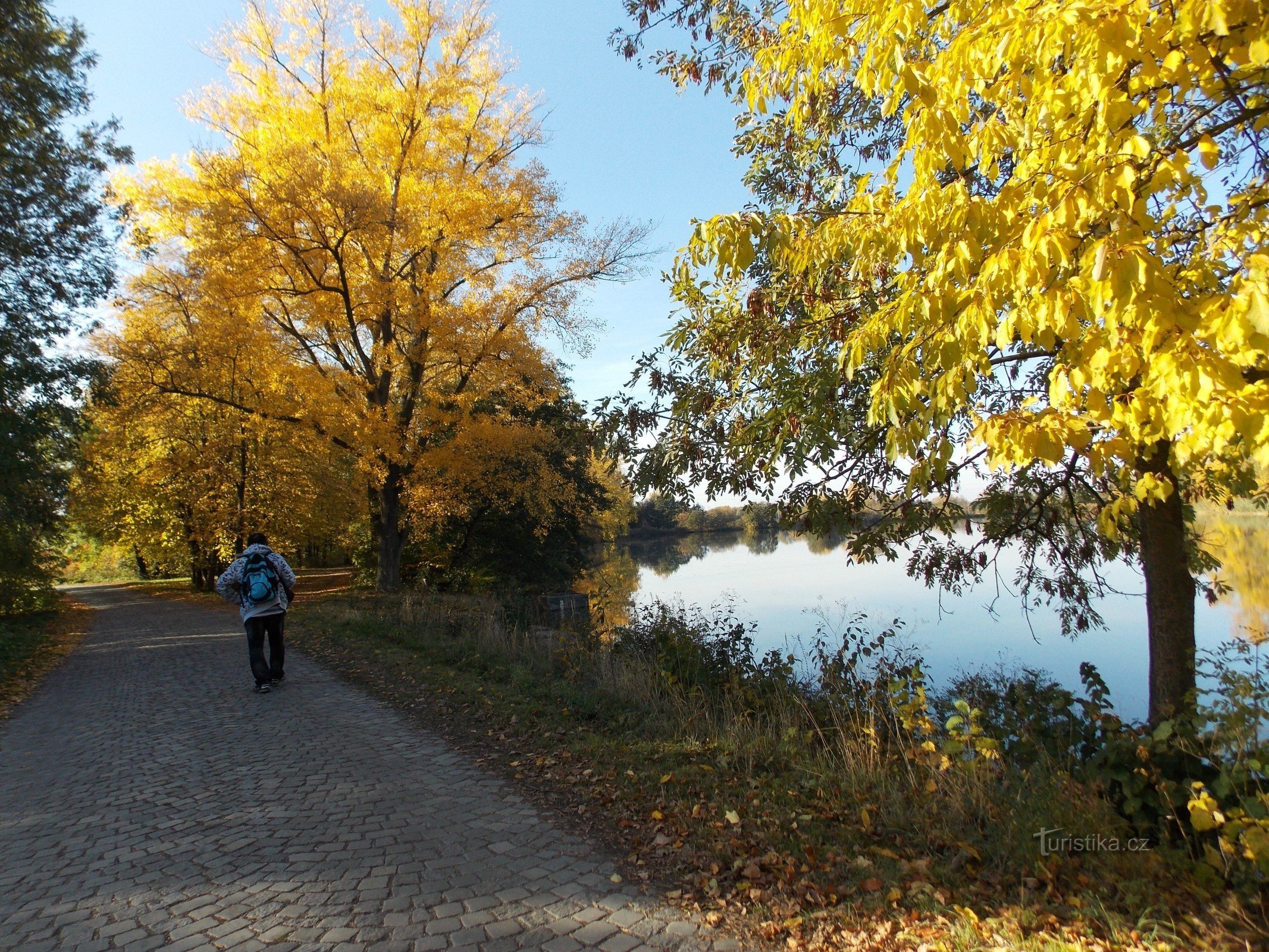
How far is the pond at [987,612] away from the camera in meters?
8.93

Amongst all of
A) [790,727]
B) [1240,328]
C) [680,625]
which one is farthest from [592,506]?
[1240,328]

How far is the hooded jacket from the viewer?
7.93 meters

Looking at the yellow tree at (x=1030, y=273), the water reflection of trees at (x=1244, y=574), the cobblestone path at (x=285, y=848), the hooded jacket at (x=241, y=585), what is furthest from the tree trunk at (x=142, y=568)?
the water reflection of trees at (x=1244, y=574)

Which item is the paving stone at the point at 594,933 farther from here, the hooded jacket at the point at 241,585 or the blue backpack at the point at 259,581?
the blue backpack at the point at 259,581

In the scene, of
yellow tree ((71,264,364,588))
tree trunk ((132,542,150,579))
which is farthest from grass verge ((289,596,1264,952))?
tree trunk ((132,542,150,579))

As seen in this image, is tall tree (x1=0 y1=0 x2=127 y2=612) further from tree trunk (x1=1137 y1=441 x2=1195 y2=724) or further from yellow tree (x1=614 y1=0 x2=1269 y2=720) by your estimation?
tree trunk (x1=1137 y1=441 x2=1195 y2=724)

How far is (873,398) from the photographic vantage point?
131 inches

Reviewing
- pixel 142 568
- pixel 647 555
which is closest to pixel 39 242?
pixel 142 568

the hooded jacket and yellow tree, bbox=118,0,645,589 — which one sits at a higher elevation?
yellow tree, bbox=118,0,645,589

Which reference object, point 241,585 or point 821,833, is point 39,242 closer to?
point 241,585

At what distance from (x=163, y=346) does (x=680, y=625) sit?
12.9 meters

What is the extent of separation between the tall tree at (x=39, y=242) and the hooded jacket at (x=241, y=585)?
5163 mm

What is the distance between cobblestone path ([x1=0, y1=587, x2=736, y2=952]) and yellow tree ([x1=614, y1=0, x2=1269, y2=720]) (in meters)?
2.69

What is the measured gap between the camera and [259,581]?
796cm
